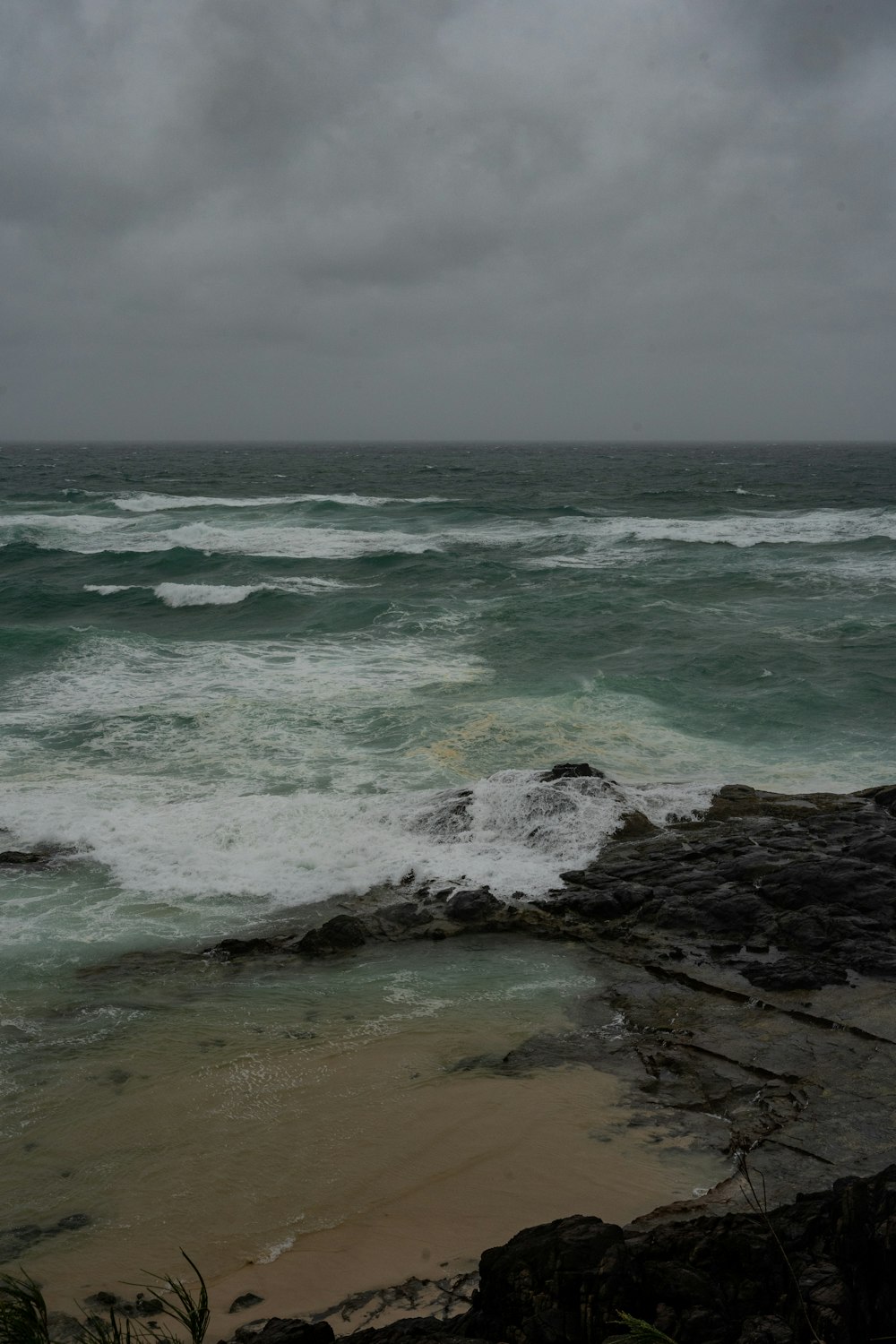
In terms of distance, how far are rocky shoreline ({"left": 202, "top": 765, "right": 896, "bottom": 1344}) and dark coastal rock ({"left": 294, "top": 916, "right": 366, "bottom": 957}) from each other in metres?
0.03

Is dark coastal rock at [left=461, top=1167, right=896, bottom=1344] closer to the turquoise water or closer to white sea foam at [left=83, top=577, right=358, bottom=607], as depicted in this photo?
the turquoise water

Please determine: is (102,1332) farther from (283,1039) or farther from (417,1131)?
(283,1039)

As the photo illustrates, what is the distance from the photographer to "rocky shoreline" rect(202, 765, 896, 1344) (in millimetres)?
4340

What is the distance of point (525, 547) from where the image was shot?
40.4 metres

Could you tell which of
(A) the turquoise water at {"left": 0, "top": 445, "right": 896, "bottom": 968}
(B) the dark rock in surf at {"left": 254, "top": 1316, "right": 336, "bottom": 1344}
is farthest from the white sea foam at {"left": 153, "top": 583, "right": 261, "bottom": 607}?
(B) the dark rock in surf at {"left": 254, "top": 1316, "right": 336, "bottom": 1344}

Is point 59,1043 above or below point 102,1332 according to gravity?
below

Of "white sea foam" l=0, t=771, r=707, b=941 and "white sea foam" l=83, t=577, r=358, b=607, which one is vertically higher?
"white sea foam" l=83, t=577, r=358, b=607

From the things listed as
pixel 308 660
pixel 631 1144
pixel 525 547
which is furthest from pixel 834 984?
pixel 525 547

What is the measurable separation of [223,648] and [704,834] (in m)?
14.8

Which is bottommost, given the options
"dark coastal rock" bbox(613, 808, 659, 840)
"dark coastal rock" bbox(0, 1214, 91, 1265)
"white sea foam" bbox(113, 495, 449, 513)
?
"dark coastal rock" bbox(0, 1214, 91, 1265)

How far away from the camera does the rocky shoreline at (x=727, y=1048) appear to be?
4.34m

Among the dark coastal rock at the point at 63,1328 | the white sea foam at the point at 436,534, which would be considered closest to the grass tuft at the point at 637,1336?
the dark coastal rock at the point at 63,1328

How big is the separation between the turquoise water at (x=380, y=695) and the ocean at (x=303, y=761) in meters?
0.07

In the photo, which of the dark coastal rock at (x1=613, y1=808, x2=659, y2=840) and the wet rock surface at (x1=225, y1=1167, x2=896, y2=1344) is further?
the dark coastal rock at (x1=613, y1=808, x2=659, y2=840)
